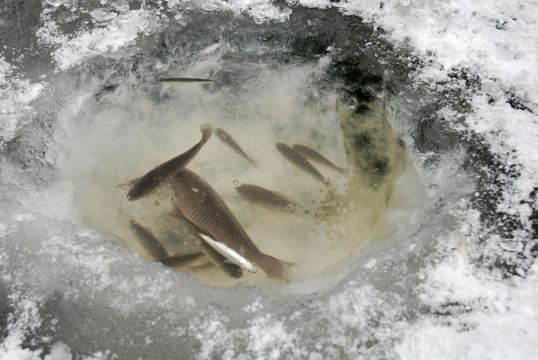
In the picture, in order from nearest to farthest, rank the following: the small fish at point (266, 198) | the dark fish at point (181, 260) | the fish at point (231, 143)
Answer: the dark fish at point (181, 260) → the small fish at point (266, 198) → the fish at point (231, 143)

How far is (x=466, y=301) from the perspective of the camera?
2238mm

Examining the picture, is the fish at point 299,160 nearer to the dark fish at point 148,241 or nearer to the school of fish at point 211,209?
the school of fish at point 211,209

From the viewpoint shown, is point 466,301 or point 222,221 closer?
point 466,301

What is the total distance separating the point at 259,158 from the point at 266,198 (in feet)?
1.52

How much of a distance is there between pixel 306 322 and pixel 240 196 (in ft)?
4.37

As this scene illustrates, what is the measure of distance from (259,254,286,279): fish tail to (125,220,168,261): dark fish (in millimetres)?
677

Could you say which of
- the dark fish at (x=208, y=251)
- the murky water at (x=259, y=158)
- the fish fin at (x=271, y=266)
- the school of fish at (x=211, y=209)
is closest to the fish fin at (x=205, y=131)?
the school of fish at (x=211, y=209)

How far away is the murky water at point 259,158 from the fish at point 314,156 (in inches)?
2.1

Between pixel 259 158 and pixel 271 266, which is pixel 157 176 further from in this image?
pixel 271 266

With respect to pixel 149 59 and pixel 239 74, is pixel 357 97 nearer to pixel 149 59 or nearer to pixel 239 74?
pixel 239 74

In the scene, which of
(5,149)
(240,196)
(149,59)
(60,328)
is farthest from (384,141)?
(5,149)

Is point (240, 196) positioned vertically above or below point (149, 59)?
below

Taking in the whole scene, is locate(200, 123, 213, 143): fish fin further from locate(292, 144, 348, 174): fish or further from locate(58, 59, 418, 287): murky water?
locate(292, 144, 348, 174): fish

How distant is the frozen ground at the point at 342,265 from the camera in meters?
2.19
